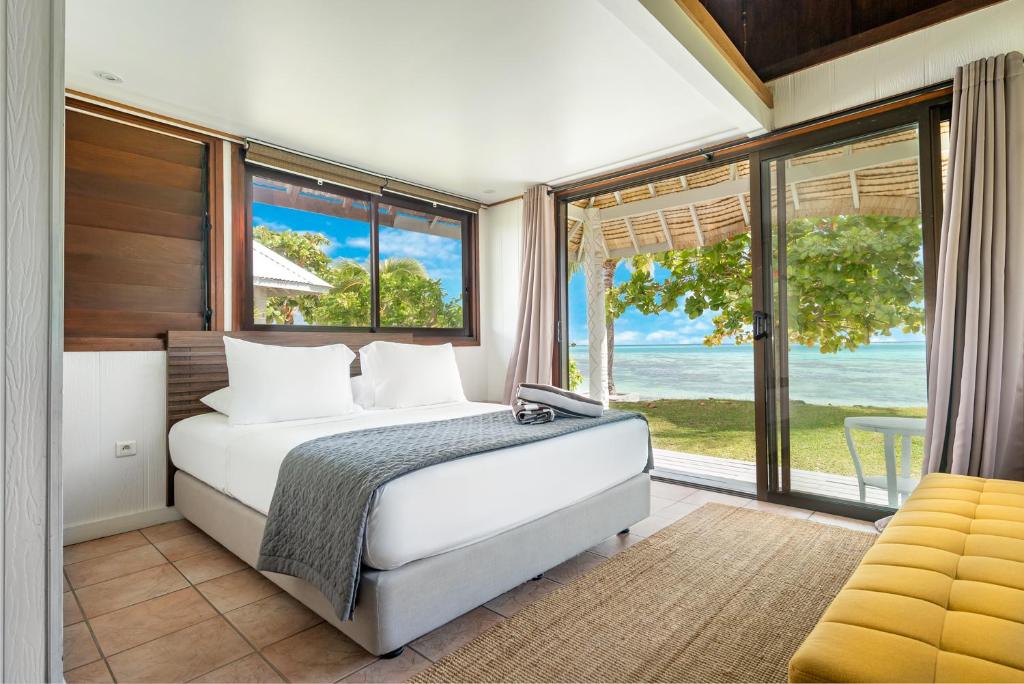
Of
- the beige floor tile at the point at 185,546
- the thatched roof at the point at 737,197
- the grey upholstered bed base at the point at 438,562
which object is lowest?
the beige floor tile at the point at 185,546

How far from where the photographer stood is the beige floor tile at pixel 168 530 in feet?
8.85

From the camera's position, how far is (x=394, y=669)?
1599 millimetres

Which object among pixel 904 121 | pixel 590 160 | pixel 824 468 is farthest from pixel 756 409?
pixel 590 160

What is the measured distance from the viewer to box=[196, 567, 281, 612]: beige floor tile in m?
2.00

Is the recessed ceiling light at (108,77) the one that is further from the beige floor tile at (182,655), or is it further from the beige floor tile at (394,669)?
the beige floor tile at (394,669)

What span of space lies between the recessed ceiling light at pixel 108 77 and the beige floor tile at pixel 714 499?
3912 millimetres

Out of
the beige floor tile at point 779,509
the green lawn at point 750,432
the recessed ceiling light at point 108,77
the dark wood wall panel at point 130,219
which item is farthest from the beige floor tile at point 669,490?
the recessed ceiling light at point 108,77

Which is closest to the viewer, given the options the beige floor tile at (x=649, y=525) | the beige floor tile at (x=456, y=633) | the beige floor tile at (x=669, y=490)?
the beige floor tile at (x=456, y=633)

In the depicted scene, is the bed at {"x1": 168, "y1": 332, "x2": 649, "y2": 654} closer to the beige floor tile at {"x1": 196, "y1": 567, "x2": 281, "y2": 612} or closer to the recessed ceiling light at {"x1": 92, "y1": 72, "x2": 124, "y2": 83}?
the beige floor tile at {"x1": 196, "y1": 567, "x2": 281, "y2": 612}

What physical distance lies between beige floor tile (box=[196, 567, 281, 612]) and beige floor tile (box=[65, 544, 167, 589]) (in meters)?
0.43

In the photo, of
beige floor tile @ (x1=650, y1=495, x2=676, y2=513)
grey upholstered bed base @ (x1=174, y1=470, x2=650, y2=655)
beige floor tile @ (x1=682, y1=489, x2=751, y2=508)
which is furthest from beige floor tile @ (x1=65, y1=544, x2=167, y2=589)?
Result: beige floor tile @ (x1=682, y1=489, x2=751, y2=508)

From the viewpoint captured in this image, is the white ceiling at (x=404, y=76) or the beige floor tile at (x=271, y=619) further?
the white ceiling at (x=404, y=76)

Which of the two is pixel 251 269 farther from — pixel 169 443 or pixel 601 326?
pixel 601 326

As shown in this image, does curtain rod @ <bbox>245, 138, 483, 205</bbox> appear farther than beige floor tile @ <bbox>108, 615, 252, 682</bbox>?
Yes
